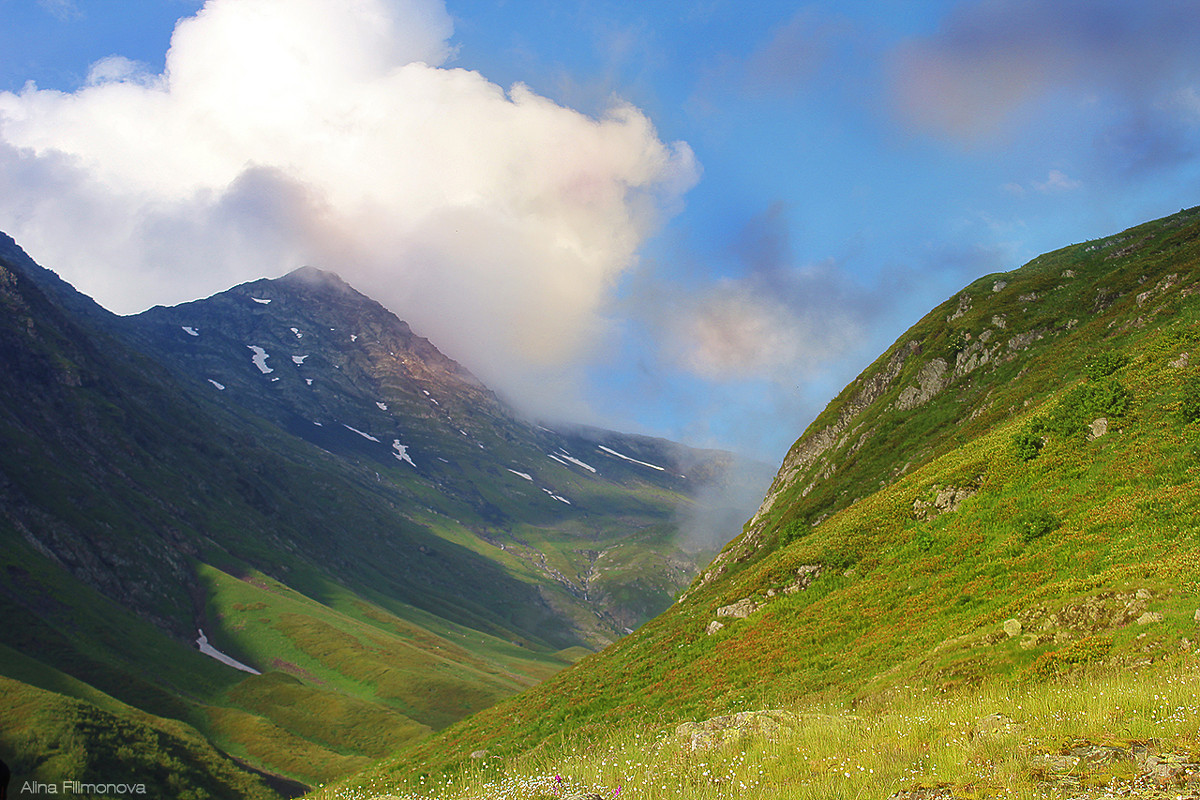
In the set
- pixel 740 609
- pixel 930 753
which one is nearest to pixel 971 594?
pixel 740 609

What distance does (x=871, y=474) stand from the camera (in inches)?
2183

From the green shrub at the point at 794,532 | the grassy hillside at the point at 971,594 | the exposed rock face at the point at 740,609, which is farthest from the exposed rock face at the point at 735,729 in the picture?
the green shrub at the point at 794,532

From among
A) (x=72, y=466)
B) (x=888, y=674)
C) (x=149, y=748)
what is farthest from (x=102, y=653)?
(x=888, y=674)

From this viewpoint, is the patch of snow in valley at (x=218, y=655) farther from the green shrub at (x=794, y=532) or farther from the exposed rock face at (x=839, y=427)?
the green shrub at (x=794, y=532)

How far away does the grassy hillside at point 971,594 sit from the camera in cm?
1212

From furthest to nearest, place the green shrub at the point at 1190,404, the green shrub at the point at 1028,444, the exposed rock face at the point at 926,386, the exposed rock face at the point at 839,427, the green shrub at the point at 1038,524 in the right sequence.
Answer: the exposed rock face at the point at 839,427, the exposed rock face at the point at 926,386, the green shrub at the point at 1028,444, the green shrub at the point at 1190,404, the green shrub at the point at 1038,524

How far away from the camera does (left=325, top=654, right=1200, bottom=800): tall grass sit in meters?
9.68

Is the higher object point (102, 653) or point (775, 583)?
point (775, 583)

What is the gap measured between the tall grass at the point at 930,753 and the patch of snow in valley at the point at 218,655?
17165 centimetres

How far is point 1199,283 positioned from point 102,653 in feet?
549

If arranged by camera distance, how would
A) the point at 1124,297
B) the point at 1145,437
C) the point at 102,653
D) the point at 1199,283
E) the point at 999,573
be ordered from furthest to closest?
1. the point at 102,653
2. the point at 1124,297
3. the point at 1199,283
4. the point at 1145,437
5. the point at 999,573

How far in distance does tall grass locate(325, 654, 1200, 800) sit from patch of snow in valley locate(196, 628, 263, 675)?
171650 millimetres

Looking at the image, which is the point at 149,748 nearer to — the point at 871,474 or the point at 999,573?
the point at 871,474

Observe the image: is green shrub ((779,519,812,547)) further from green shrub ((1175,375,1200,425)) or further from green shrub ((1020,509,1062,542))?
green shrub ((1175,375,1200,425))
